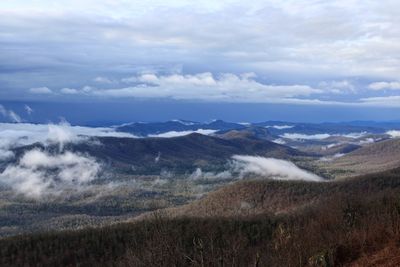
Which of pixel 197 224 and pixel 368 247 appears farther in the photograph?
pixel 197 224

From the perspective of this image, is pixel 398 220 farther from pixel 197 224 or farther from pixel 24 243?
pixel 24 243

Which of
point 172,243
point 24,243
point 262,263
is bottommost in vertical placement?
point 24,243

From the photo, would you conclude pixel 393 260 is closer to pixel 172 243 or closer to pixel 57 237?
pixel 172 243

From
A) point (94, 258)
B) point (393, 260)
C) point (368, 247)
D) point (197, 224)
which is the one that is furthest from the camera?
point (197, 224)

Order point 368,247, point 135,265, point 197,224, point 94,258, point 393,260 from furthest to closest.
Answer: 1. point 197,224
2. point 94,258
3. point 368,247
4. point 135,265
5. point 393,260

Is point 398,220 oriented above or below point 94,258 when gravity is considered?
above

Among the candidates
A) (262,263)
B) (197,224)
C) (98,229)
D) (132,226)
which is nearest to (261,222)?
(197,224)

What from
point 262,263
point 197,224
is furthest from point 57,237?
point 262,263

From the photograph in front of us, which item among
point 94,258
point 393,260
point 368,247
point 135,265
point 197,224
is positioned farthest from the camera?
point 197,224

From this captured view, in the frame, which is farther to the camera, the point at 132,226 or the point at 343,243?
the point at 132,226
